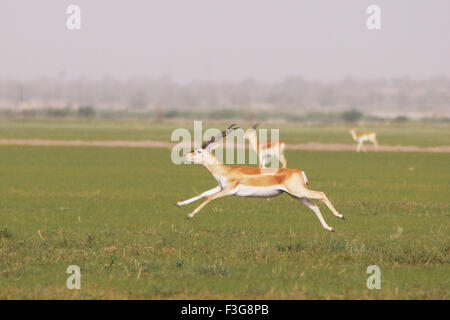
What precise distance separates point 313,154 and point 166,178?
2032cm

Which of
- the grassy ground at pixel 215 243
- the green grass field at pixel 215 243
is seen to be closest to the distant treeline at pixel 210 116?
the green grass field at pixel 215 243

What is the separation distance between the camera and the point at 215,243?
13.4 metres

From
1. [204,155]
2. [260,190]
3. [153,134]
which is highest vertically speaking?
[204,155]

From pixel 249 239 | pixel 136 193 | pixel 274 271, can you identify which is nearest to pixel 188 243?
pixel 249 239

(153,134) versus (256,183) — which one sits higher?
(256,183)

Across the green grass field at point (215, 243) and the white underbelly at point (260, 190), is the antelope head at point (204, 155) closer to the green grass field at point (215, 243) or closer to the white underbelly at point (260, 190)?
the white underbelly at point (260, 190)

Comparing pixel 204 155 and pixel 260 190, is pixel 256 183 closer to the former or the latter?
pixel 260 190

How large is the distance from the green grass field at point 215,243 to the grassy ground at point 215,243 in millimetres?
24

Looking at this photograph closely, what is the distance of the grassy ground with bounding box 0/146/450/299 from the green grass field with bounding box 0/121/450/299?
24 mm

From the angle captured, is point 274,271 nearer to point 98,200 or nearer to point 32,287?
point 32,287

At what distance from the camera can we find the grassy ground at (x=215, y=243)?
33.9 feet

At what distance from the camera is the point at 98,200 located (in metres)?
21.2

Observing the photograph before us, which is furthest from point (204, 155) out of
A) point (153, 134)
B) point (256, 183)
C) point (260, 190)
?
point (153, 134)

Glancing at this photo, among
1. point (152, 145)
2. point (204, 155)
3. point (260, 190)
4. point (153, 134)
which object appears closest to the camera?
point (260, 190)
